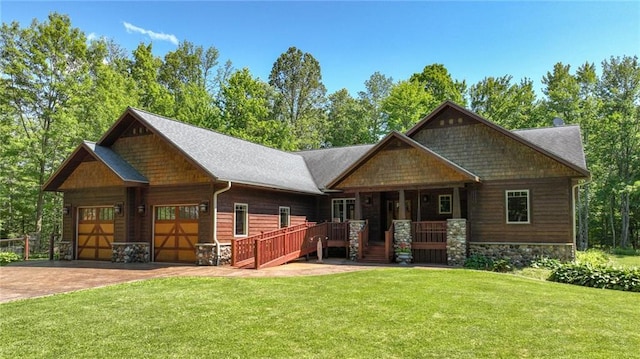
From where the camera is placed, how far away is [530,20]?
45.2ft

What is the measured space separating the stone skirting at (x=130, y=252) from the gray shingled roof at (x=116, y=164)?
2.35 metres

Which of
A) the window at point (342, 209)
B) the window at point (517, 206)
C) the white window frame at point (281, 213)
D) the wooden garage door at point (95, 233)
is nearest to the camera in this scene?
the window at point (517, 206)

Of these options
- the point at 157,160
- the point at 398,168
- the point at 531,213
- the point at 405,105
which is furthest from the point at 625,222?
the point at 157,160

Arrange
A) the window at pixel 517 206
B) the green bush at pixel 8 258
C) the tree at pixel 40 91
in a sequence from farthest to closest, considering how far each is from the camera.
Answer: the tree at pixel 40 91 → the green bush at pixel 8 258 → the window at pixel 517 206

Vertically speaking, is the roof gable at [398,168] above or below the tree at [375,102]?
below

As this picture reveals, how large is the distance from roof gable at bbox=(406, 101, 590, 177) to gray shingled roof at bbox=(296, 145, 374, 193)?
4.21m

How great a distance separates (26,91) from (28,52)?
6.93 feet

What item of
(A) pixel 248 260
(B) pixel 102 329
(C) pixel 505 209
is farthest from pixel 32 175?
(C) pixel 505 209

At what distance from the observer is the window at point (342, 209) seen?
19188 millimetres

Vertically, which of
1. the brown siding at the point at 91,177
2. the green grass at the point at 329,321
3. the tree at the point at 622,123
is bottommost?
the green grass at the point at 329,321

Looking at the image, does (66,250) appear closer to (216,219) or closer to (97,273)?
(97,273)

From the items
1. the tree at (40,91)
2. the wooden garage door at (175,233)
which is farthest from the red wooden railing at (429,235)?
the tree at (40,91)

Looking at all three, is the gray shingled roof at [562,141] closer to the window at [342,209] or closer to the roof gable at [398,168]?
the roof gable at [398,168]

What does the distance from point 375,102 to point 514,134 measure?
26667mm
